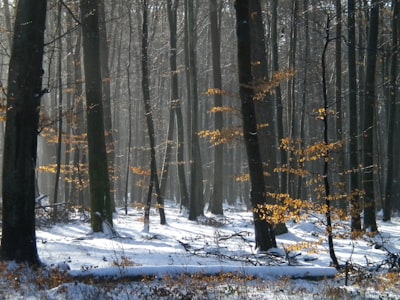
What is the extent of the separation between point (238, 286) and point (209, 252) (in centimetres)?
342

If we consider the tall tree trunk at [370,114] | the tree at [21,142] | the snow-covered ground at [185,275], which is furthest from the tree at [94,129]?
the tall tree trunk at [370,114]

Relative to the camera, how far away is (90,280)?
7.11 meters

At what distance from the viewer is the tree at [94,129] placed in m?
12.8

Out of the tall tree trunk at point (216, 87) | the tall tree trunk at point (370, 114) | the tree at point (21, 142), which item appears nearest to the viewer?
A: the tree at point (21, 142)

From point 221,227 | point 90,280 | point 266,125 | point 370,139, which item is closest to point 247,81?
point 266,125

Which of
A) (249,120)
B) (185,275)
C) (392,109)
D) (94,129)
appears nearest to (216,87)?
(392,109)

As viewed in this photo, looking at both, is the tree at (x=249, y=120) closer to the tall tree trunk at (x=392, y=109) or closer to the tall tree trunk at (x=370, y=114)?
the tall tree trunk at (x=370, y=114)

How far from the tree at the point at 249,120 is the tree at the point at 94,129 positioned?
4.25m

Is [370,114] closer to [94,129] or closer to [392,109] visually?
[392,109]

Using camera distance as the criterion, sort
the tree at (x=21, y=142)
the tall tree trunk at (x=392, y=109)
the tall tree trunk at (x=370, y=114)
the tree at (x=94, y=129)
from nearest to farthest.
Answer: the tree at (x=21, y=142) < the tree at (x=94, y=129) < the tall tree trunk at (x=370, y=114) < the tall tree trunk at (x=392, y=109)

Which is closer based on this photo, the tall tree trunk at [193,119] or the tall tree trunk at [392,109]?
the tall tree trunk at [392,109]

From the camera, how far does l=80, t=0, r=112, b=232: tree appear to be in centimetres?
1276

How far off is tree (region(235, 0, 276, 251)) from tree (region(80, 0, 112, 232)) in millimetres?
4252

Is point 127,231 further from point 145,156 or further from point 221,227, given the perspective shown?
point 145,156
